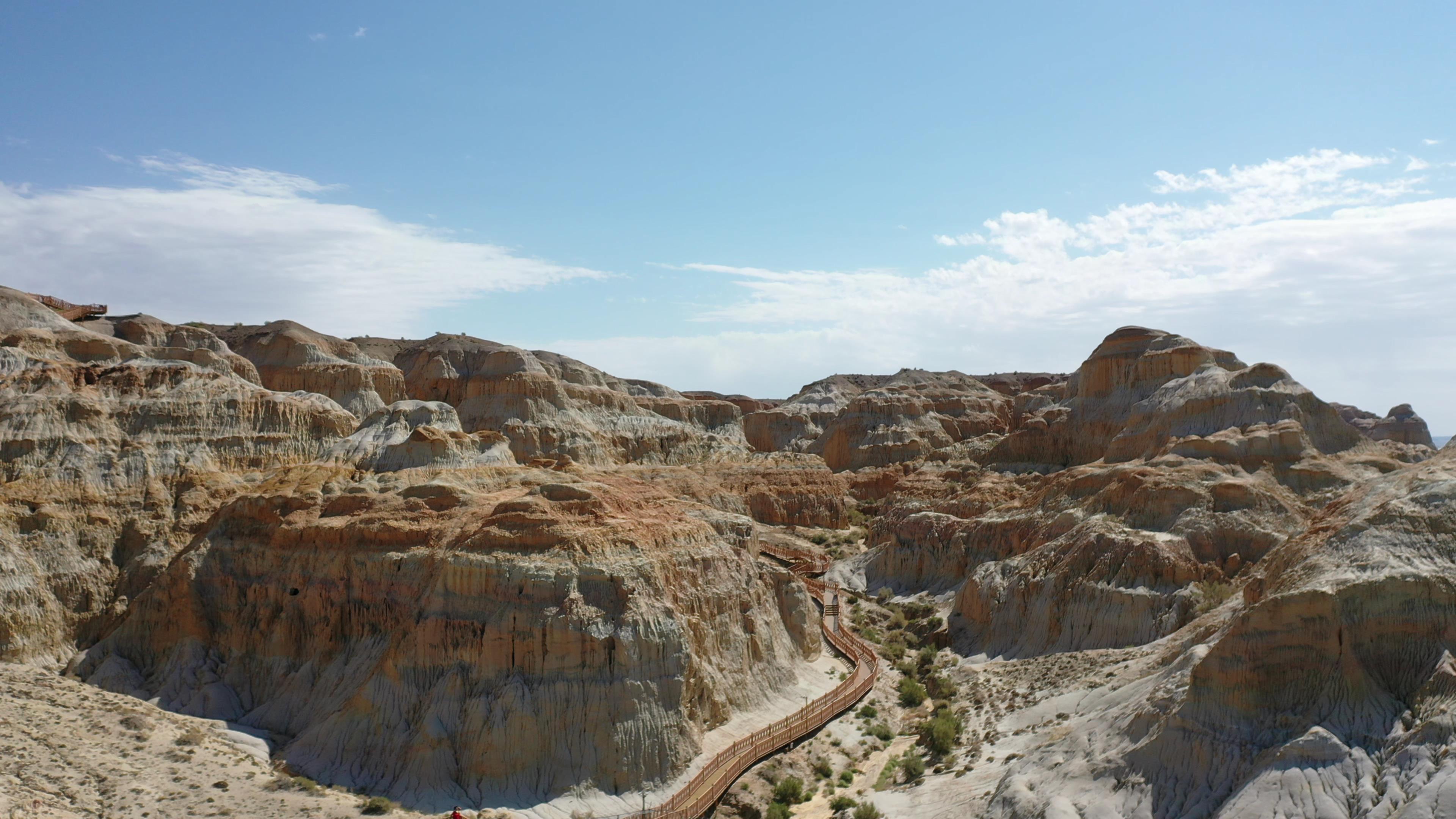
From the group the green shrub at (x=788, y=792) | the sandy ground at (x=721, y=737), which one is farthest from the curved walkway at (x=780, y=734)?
the green shrub at (x=788, y=792)

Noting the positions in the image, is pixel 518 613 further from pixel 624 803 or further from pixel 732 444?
pixel 732 444

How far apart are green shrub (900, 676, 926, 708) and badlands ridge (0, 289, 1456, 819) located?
10 cm

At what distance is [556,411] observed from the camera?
295 feet

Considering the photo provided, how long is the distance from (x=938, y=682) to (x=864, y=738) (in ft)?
20.9

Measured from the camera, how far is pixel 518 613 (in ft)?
92.2

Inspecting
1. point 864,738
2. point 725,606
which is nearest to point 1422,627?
point 864,738

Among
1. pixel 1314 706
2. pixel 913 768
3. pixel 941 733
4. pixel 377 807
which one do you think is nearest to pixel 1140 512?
pixel 941 733

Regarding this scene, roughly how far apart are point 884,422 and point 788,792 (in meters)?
68.4

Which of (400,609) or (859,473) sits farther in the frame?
(859,473)

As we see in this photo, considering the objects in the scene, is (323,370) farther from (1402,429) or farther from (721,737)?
(1402,429)

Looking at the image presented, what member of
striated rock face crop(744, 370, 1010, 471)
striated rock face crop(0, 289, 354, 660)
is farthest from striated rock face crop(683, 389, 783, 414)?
striated rock face crop(0, 289, 354, 660)

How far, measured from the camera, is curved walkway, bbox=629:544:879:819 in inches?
1043

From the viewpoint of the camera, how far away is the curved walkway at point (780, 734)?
86.9ft

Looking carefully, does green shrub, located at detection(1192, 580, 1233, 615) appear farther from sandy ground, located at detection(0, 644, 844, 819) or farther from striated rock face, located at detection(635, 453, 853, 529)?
striated rock face, located at detection(635, 453, 853, 529)
